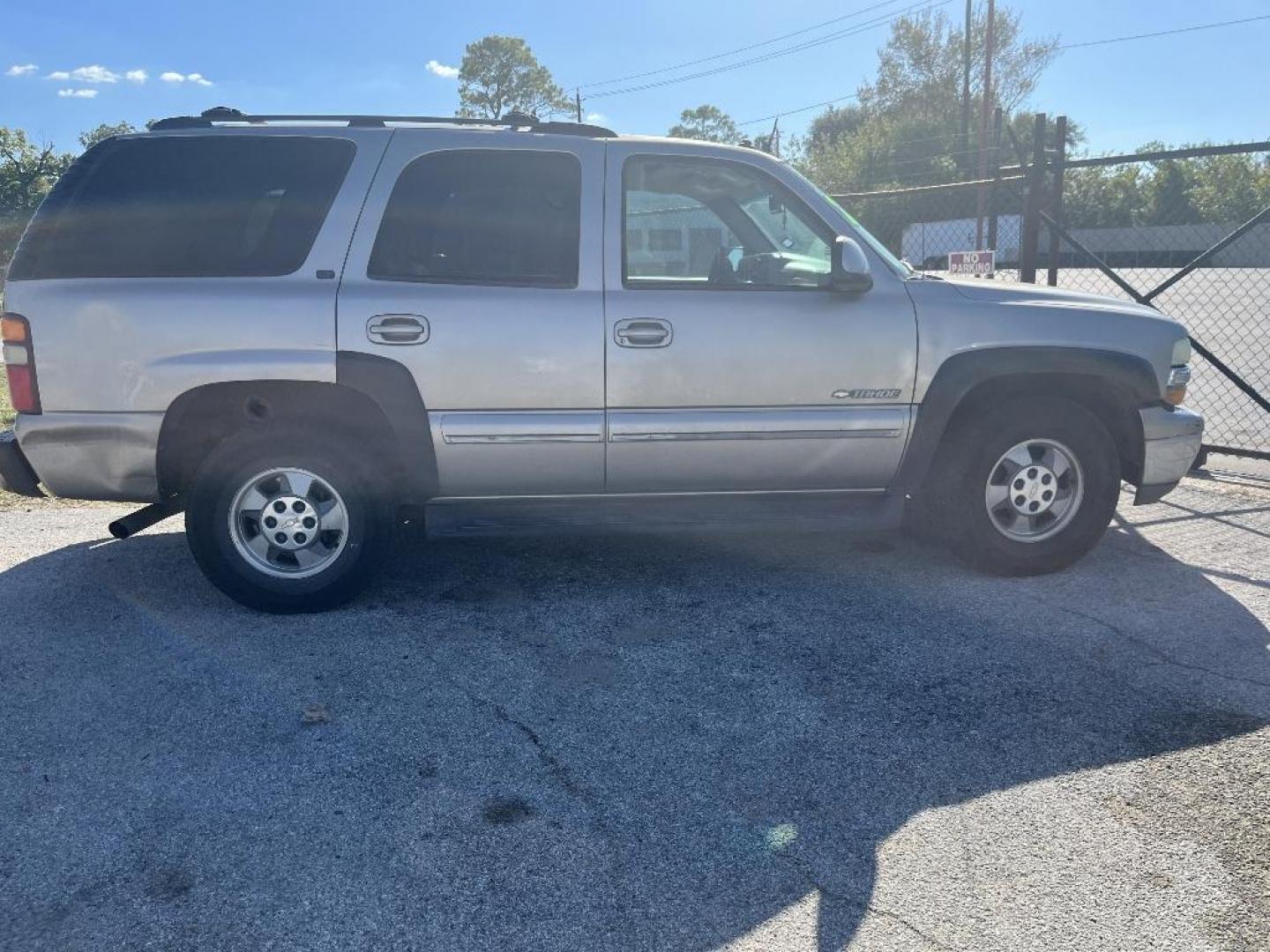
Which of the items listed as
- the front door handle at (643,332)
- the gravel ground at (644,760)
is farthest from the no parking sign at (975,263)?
the front door handle at (643,332)

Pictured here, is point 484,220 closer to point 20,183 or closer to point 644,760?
point 644,760

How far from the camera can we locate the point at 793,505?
189 inches

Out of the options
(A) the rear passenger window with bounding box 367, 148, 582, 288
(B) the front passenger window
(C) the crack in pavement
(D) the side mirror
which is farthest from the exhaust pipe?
(C) the crack in pavement

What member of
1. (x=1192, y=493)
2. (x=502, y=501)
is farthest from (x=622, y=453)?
(x=1192, y=493)

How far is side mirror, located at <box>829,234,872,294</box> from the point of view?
4.43m

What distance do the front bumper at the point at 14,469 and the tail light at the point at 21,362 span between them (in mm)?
173

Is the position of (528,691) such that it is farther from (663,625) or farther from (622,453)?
(622,453)

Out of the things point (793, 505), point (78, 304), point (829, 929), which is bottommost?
point (829, 929)

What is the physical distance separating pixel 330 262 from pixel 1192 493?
578 cm

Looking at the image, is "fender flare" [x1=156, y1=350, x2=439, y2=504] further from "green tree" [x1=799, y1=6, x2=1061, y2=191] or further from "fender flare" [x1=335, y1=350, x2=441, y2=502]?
"green tree" [x1=799, y1=6, x2=1061, y2=191]

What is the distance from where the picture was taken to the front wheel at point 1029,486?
4.84 m

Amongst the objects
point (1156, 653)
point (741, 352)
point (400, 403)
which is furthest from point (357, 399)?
point (1156, 653)

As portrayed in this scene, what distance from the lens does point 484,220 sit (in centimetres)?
449

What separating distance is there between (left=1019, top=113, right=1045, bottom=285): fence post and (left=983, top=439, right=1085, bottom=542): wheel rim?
3.10 meters
